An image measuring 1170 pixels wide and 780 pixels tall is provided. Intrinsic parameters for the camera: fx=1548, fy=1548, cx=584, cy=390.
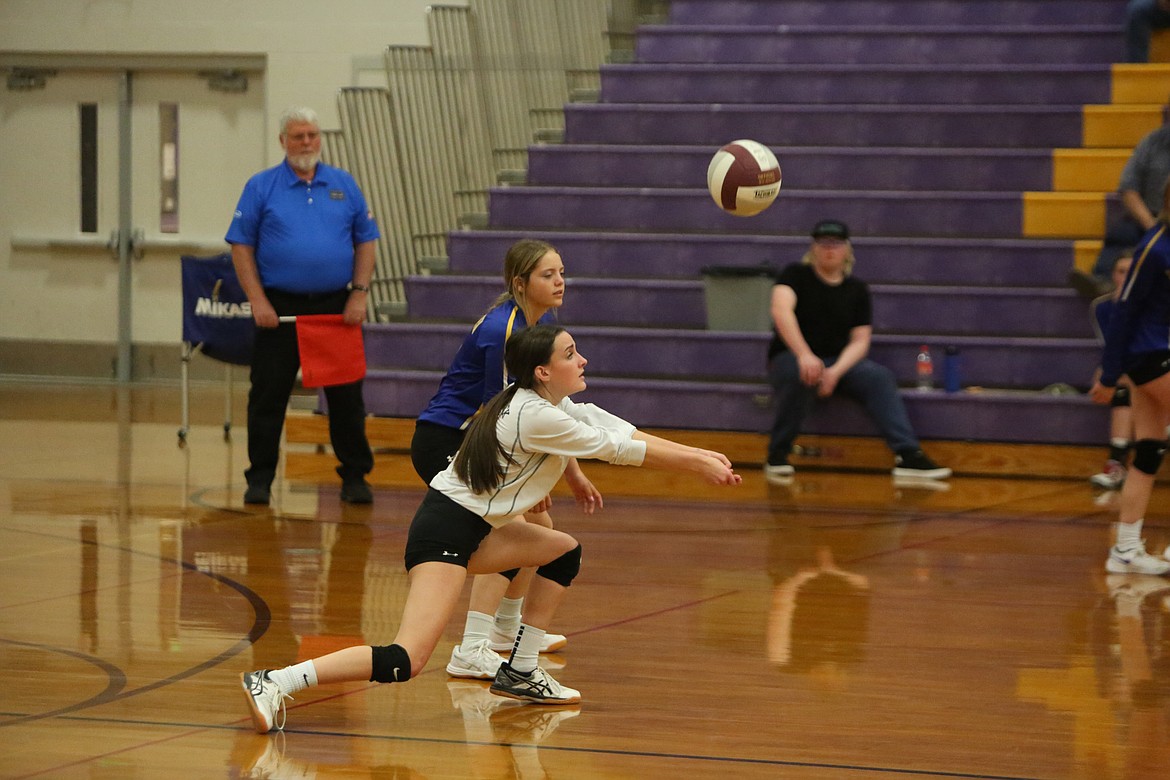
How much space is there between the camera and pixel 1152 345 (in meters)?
5.45

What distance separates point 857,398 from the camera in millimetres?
8289

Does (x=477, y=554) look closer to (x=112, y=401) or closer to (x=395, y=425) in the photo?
(x=395, y=425)

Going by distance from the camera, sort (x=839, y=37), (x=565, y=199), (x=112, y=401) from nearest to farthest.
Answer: (x=565, y=199) < (x=839, y=37) < (x=112, y=401)

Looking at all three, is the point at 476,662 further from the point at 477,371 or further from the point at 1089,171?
the point at 1089,171

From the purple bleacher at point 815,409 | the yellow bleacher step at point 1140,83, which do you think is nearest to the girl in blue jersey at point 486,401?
the purple bleacher at point 815,409

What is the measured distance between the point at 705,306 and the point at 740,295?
0.33 meters

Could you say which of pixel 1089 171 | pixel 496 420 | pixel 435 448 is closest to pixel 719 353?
pixel 1089 171

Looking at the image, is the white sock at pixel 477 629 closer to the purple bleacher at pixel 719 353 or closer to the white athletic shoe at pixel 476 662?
the white athletic shoe at pixel 476 662

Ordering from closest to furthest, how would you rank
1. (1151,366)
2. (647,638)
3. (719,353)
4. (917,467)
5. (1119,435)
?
(647,638), (1151,366), (1119,435), (917,467), (719,353)

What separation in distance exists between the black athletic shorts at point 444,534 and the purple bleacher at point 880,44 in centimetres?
799

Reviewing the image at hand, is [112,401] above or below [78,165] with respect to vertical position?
below

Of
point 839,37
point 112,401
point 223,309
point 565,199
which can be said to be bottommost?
point 112,401

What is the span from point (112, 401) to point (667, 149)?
202 inches

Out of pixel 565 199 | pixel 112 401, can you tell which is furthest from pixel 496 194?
pixel 112 401
